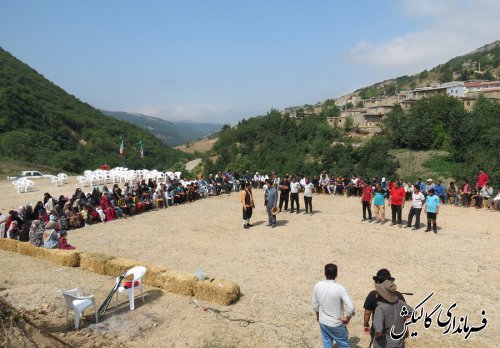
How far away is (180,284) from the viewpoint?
7805 mm

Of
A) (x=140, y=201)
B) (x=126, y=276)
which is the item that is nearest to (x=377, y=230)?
(x=126, y=276)

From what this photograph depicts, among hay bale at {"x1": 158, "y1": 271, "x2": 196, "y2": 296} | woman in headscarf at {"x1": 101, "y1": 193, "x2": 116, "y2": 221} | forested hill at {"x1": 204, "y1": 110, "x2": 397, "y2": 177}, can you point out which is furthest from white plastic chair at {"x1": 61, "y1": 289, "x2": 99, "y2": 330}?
forested hill at {"x1": 204, "y1": 110, "x2": 397, "y2": 177}

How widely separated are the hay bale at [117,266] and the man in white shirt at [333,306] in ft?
17.3

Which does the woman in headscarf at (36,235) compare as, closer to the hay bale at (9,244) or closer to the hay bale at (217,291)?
the hay bale at (9,244)

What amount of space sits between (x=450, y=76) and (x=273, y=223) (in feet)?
438

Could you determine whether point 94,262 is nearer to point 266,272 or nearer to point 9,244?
point 9,244

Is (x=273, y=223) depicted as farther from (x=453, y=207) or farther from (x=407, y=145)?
(x=407, y=145)

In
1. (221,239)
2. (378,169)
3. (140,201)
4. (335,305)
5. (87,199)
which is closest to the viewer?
(335,305)

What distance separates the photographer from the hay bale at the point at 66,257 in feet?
31.5

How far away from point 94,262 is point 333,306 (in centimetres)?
660

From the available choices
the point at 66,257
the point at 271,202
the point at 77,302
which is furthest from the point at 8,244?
the point at 271,202

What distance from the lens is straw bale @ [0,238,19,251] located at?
36.3 feet

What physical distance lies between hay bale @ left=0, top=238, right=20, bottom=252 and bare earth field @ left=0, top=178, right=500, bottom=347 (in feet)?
1.47

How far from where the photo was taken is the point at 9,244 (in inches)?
440
